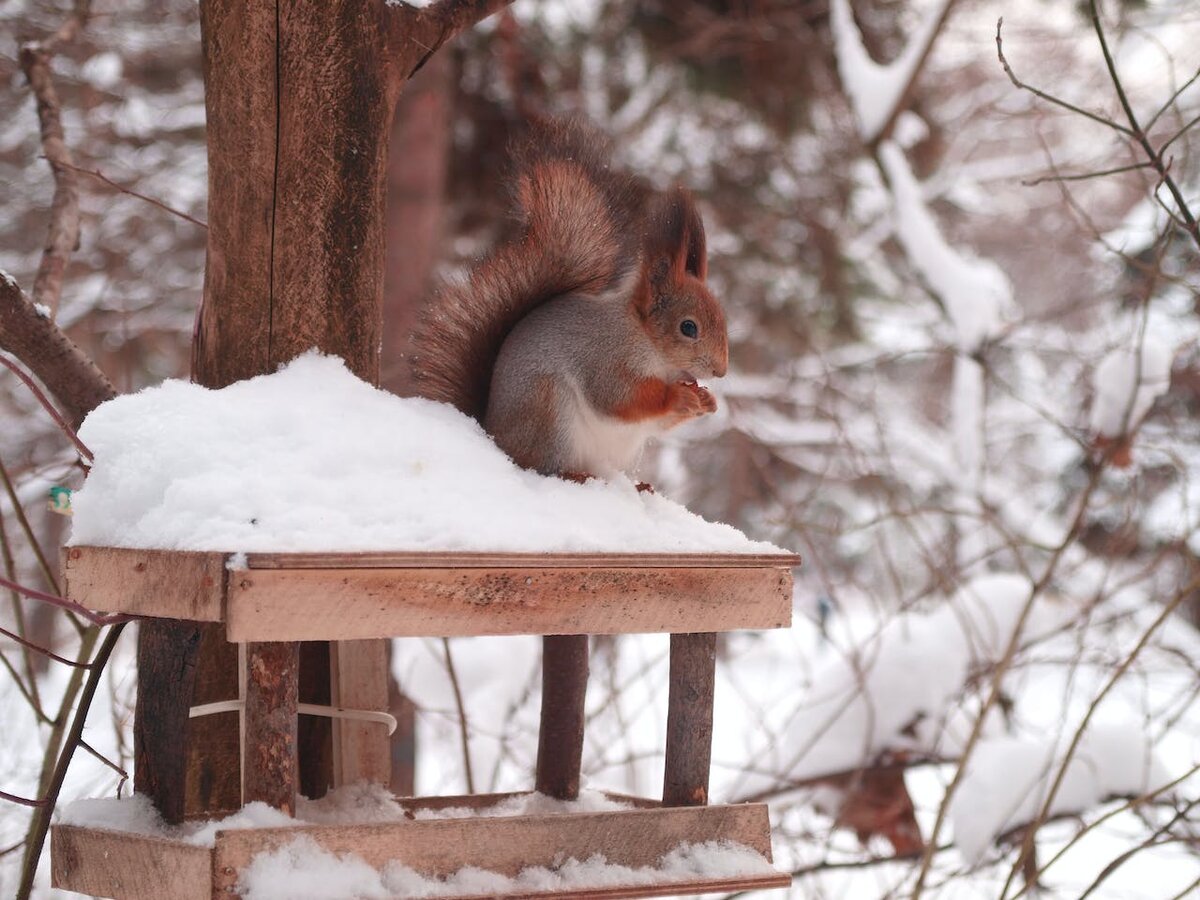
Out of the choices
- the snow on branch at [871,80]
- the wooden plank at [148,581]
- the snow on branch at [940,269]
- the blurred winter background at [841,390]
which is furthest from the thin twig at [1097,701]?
the snow on branch at [871,80]

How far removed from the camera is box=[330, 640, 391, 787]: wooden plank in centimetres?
136

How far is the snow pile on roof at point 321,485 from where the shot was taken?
1.02m

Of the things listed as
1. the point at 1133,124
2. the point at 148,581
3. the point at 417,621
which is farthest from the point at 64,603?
the point at 1133,124

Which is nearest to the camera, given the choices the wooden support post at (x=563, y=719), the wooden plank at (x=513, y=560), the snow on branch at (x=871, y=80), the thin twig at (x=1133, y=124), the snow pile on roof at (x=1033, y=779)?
the wooden plank at (x=513, y=560)

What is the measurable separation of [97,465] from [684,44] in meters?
3.18

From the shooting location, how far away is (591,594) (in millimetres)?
1137

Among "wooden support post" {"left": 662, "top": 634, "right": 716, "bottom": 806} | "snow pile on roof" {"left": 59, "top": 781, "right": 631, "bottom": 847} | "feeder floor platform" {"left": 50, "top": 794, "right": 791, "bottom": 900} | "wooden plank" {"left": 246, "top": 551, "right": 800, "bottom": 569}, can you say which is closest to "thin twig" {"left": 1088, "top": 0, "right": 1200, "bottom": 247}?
A: "wooden plank" {"left": 246, "top": 551, "right": 800, "bottom": 569}

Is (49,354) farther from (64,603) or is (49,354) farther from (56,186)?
(64,603)

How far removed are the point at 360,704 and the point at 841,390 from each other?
11.5 ft

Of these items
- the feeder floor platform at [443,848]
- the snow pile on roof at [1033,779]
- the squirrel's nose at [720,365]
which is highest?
the squirrel's nose at [720,365]

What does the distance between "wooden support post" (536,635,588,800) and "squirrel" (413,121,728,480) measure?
272 millimetres

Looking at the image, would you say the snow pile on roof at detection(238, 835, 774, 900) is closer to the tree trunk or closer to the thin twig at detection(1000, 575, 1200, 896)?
the tree trunk

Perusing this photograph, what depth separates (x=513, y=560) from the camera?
1059mm

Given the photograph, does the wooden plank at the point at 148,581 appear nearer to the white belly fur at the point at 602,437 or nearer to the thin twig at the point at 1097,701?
the white belly fur at the point at 602,437
